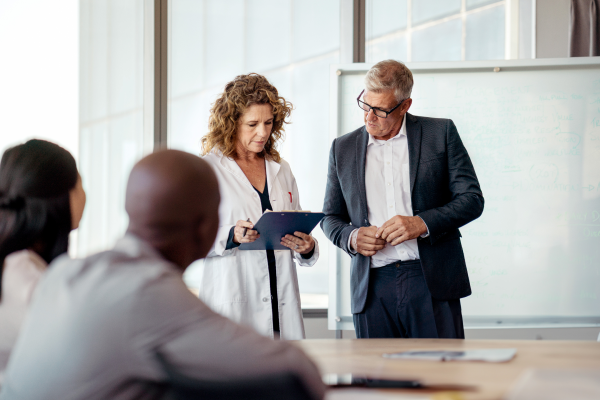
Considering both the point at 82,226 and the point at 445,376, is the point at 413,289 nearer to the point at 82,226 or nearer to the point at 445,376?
the point at 445,376

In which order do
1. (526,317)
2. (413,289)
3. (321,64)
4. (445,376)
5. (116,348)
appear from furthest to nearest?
(321,64) < (526,317) < (413,289) < (445,376) < (116,348)

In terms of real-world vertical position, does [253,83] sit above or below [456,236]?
above

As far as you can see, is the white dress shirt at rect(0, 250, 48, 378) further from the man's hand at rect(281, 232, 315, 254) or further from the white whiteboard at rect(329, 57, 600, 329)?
the white whiteboard at rect(329, 57, 600, 329)

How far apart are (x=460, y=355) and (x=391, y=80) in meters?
1.35

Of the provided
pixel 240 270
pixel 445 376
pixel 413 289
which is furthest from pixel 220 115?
pixel 445 376

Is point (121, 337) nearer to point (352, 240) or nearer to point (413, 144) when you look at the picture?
point (352, 240)

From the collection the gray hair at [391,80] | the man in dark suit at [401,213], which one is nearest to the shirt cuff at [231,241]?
the man in dark suit at [401,213]

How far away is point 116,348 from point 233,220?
5.22 ft

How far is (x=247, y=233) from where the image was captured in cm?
205

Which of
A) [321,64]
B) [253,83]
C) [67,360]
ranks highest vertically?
[321,64]

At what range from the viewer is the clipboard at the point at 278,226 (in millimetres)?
1923

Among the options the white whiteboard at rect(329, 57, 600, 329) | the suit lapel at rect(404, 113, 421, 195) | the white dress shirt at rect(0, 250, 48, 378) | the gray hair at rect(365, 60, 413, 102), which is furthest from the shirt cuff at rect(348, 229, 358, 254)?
the white dress shirt at rect(0, 250, 48, 378)

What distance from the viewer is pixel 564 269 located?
10.4 feet

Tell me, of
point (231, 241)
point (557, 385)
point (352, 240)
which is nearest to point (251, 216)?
point (231, 241)
